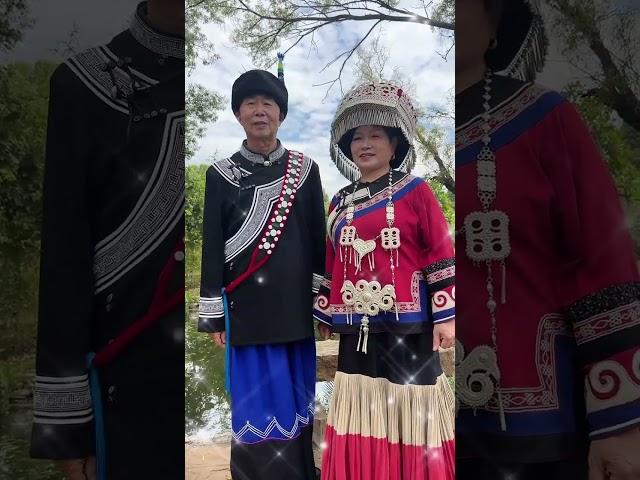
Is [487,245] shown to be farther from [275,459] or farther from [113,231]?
[113,231]

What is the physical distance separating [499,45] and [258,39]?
0.79 m

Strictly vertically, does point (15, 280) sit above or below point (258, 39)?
below

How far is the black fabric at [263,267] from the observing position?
1732 millimetres

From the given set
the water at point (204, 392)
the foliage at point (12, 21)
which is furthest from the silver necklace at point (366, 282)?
the foliage at point (12, 21)

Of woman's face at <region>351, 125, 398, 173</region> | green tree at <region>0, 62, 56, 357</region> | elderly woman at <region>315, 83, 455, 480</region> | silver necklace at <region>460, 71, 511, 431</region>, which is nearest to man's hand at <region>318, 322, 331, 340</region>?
elderly woman at <region>315, 83, 455, 480</region>

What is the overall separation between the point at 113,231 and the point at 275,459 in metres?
0.92

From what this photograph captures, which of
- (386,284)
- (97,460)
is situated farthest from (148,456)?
(386,284)

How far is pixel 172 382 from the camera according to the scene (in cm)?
167

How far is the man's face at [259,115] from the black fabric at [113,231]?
0.21 m

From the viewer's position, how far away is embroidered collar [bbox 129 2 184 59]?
1.62 metres

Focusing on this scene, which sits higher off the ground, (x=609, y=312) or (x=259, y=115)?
(x=259, y=115)

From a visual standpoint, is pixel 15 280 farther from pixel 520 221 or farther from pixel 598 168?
pixel 598 168

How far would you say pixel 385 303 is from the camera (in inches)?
67.4

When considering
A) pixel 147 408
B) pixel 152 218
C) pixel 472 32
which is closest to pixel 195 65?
pixel 152 218
